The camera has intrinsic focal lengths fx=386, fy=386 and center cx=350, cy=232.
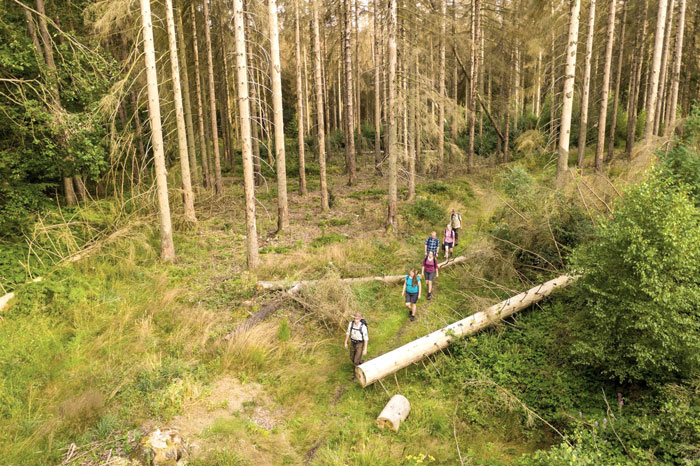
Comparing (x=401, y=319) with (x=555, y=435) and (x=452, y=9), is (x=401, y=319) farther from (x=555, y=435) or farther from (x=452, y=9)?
(x=452, y=9)

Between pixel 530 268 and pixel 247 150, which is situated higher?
pixel 247 150

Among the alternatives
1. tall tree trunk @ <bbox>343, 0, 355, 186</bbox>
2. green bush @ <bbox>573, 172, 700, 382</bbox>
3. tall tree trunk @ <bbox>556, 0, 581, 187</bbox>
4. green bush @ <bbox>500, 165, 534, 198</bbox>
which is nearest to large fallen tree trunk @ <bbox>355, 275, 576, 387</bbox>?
green bush @ <bbox>573, 172, 700, 382</bbox>

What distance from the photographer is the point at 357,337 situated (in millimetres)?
8211

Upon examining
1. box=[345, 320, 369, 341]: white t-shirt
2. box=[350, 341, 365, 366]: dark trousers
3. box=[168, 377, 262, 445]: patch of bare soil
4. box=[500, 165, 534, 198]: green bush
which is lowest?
box=[168, 377, 262, 445]: patch of bare soil

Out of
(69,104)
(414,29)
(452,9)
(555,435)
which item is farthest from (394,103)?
(452,9)

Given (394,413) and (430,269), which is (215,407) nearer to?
(394,413)

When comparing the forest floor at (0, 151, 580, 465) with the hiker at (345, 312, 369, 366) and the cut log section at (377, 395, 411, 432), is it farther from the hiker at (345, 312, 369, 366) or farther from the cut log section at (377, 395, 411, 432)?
the hiker at (345, 312, 369, 366)

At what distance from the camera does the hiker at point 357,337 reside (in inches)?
323

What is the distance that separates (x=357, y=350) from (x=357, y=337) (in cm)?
31

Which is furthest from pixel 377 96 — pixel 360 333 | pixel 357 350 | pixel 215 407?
pixel 215 407

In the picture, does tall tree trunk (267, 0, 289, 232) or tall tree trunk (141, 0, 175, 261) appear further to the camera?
tall tree trunk (267, 0, 289, 232)

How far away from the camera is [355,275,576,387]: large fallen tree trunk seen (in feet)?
25.8

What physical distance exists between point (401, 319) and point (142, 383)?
20.5ft

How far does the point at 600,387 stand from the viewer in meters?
7.23
